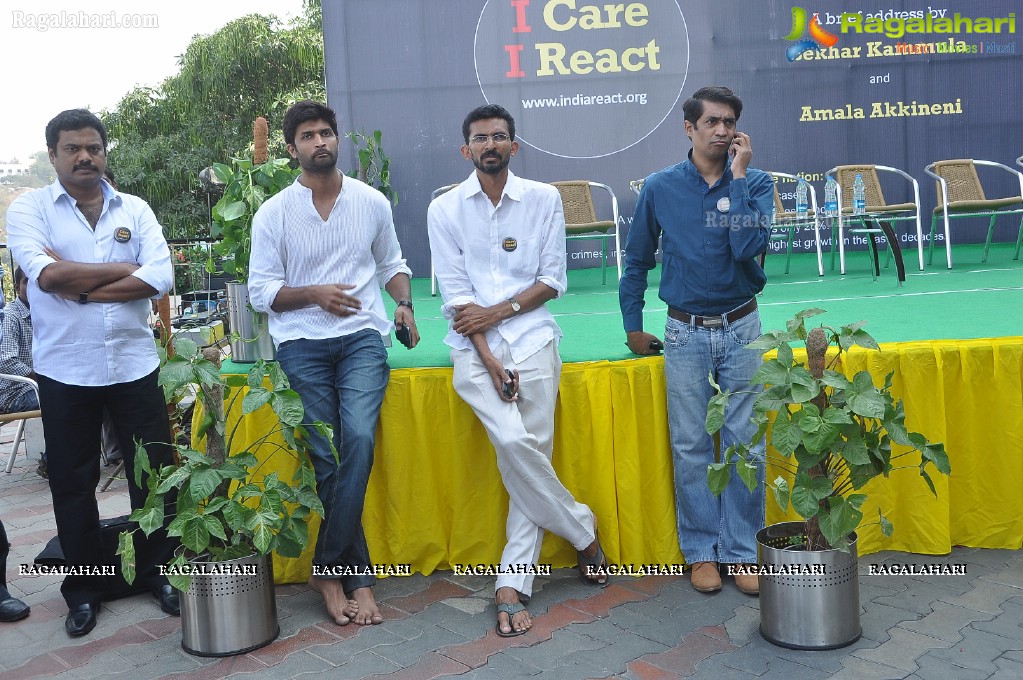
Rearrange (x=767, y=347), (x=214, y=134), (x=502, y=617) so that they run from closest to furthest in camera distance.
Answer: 1. (x=767, y=347)
2. (x=502, y=617)
3. (x=214, y=134)

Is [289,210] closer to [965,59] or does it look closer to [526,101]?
[526,101]

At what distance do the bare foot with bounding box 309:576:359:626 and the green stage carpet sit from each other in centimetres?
90

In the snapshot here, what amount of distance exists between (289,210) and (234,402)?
0.79 meters

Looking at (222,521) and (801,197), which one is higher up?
(801,197)

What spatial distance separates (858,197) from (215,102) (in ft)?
80.8

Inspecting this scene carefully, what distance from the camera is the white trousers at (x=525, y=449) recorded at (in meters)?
3.31

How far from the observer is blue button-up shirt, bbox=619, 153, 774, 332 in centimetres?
324

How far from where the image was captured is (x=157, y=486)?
119 inches

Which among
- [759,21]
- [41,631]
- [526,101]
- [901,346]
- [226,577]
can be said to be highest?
[759,21]

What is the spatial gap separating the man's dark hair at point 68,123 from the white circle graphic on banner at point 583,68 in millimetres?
4950

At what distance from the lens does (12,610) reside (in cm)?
351

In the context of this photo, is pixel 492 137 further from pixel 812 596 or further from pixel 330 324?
pixel 812 596

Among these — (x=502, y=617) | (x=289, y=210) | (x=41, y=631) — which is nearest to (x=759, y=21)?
(x=289, y=210)

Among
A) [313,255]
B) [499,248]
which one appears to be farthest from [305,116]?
[499,248]
